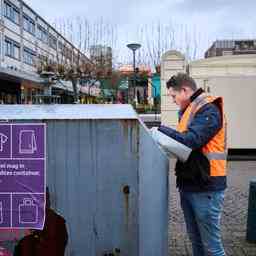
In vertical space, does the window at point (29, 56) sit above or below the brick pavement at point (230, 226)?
above

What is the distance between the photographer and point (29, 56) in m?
71.5

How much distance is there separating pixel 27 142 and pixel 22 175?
0.67 ft

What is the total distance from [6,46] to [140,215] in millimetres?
60827

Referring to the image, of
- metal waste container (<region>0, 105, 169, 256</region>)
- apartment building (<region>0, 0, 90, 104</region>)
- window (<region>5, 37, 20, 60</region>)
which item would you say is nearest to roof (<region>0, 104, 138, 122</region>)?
metal waste container (<region>0, 105, 169, 256</region>)

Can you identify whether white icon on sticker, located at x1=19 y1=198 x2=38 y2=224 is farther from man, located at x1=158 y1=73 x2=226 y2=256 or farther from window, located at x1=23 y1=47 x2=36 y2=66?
window, located at x1=23 y1=47 x2=36 y2=66

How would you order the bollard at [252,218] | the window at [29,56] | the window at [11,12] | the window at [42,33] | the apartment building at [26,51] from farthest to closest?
the window at [42,33] → the window at [29,56] → the window at [11,12] → the apartment building at [26,51] → the bollard at [252,218]

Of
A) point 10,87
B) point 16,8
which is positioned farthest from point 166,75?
point 16,8

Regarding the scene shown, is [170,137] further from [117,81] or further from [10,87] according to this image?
[10,87]

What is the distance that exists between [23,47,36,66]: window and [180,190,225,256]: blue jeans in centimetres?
6683

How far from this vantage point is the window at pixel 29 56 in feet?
229

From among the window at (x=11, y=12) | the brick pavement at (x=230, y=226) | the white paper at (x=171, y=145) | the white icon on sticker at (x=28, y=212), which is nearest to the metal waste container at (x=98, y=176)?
the white icon on sticker at (x=28, y=212)

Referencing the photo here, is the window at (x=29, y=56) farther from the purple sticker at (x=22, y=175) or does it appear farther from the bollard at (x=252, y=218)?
the purple sticker at (x=22, y=175)

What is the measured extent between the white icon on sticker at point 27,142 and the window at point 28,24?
6915 centimetres

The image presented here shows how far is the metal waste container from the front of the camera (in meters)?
3.21
